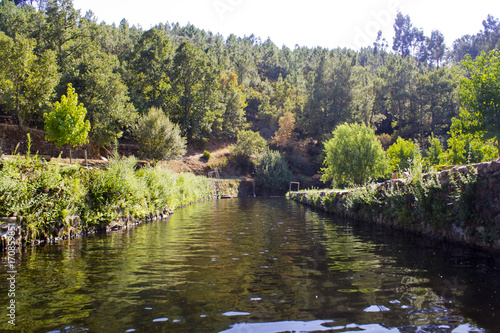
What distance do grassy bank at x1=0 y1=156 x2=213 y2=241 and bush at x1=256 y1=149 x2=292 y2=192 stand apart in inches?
1394

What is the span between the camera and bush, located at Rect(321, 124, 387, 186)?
2948 cm

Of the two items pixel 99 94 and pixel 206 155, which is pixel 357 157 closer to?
pixel 99 94

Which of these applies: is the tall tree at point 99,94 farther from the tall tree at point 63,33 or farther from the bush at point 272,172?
the bush at point 272,172

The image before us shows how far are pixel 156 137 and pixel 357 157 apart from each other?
Result: 20.1m

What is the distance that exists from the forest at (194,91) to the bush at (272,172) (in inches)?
289

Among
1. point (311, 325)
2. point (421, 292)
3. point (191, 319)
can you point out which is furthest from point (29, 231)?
point (421, 292)

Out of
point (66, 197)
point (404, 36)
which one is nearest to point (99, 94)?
point (66, 197)

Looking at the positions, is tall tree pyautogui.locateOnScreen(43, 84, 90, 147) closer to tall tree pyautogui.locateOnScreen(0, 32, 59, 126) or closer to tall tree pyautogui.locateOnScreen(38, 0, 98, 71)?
tall tree pyautogui.locateOnScreen(0, 32, 59, 126)

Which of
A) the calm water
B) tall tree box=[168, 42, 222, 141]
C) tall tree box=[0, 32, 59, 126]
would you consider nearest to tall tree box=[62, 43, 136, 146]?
tall tree box=[0, 32, 59, 126]

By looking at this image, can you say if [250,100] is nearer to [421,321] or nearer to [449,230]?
[449,230]

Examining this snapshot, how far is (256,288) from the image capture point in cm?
513

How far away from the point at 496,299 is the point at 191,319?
410cm

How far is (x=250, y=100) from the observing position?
267 ft

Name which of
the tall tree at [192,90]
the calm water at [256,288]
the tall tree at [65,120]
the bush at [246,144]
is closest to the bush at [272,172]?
the bush at [246,144]
